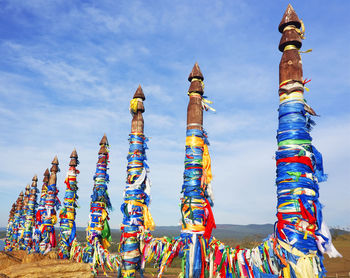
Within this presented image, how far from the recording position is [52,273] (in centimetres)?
843

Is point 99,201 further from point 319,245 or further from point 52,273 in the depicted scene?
point 319,245

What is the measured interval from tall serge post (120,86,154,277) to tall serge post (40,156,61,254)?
7862 millimetres

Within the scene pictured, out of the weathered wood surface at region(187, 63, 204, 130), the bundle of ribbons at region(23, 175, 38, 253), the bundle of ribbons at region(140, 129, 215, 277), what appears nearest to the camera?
the bundle of ribbons at region(140, 129, 215, 277)

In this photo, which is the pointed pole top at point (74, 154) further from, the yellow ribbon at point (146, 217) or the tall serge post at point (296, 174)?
the tall serge post at point (296, 174)

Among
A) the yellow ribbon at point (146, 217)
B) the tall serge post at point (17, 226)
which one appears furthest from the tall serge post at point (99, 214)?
the tall serge post at point (17, 226)

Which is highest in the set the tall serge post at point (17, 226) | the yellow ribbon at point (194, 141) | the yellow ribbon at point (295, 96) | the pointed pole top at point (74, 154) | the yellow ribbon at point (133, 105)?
the yellow ribbon at point (133, 105)

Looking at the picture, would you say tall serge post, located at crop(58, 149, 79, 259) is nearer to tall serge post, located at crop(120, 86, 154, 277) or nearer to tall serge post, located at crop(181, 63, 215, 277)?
tall serge post, located at crop(120, 86, 154, 277)

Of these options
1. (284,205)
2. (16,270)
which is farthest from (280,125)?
(16,270)

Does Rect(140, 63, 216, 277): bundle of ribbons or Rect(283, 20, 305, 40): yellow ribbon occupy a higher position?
Rect(283, 20, 305, 40): yellow ribbon

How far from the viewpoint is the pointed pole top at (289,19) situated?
4559 millimetres

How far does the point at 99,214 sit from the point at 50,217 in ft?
17.4

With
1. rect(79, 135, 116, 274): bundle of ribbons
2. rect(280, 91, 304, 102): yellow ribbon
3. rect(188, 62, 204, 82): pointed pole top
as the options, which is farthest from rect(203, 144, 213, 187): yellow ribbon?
rect(79, 135, 116, 274): bundle of ribbons

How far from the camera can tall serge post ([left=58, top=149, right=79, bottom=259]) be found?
11.0 m

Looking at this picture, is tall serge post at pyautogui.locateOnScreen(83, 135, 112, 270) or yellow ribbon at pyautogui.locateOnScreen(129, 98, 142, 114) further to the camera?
tall serge post at pyautogui.locateOnScreen(83, 135, 112, 270)
